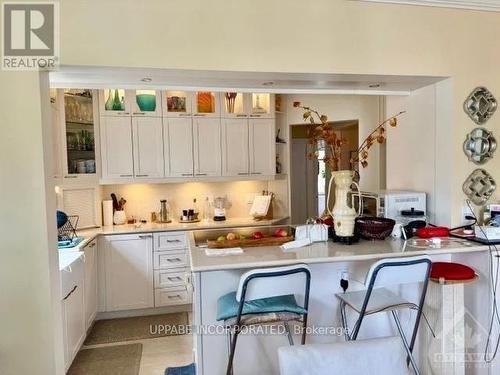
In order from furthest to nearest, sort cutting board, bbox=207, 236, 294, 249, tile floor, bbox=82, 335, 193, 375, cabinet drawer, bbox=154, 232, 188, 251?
1. cabinet drawer, bbox=154, 232, 188, 251
2. tile floor, bbox=82, 335, 193, 375
3. cutting board, bbox=207, 236, 294, 249

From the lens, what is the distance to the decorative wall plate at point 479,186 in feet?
8.69

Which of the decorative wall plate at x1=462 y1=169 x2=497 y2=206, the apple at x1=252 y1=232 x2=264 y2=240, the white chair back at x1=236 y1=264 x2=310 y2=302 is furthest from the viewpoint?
the decorative wall plate at x1=462 y1=169 x2=497 y2=206

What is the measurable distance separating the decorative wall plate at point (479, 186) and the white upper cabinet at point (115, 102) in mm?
3429

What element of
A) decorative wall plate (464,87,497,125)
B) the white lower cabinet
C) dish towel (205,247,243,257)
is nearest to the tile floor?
the white lower cabinet

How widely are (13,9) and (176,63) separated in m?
0.92

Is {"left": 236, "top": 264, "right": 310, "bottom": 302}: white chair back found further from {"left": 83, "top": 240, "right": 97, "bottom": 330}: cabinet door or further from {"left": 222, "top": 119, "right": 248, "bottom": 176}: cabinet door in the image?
{"left": 222, "top": 119, "right": 248, "bottom": 176}: cabinet door

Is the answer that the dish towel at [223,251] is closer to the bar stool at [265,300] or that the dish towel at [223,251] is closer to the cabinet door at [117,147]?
the bar stool at [265,300]

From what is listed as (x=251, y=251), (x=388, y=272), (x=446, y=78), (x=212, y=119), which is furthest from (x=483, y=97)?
(x=212, y=119)

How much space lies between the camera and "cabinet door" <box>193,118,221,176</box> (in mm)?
4254

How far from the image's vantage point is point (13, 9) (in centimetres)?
197

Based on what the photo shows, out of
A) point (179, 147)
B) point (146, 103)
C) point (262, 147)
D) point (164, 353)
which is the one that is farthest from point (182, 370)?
point (146, 103)

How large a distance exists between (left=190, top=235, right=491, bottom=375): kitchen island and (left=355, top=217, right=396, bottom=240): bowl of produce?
0.07 meters

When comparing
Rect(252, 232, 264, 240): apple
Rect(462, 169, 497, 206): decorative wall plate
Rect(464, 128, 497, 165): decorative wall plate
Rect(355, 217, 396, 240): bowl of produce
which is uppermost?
Rect(464, 128, 497, 165): decorative wall plate

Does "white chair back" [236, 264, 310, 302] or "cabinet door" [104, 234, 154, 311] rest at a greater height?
"white chair back" [236, 264, 310, 302]
